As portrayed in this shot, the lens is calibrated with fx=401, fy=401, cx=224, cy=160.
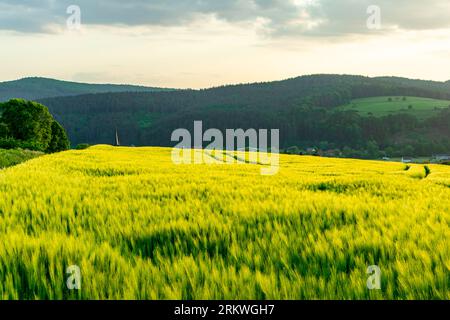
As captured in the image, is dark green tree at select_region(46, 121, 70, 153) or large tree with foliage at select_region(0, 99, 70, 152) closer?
large tree with foliage at select_region(0, 99, 70, 152)

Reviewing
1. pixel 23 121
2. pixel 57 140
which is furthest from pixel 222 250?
pixel 57 140

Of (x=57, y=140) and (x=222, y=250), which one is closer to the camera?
(x=222, y=250)

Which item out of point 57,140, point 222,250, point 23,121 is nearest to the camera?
point 222,250

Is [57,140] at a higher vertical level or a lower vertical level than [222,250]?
lower

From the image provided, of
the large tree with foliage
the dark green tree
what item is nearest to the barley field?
the large tree with foliage

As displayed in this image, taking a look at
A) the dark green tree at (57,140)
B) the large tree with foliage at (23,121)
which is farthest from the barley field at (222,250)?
the dark green tree at (57,140)

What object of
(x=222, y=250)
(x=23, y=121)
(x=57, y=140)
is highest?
(x=23, y=121)

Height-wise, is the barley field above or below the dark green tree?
above

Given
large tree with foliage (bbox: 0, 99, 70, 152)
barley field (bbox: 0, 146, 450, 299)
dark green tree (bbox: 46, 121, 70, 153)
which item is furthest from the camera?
dark green tree (bbox: 46, 121, 70, 153)

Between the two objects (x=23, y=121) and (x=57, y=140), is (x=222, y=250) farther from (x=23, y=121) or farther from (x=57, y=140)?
(x=57, y=140)

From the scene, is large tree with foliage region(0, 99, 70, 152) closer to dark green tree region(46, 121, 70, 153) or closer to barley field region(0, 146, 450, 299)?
dark green tree region(46, 121, 70, 153)

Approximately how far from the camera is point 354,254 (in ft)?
12.1

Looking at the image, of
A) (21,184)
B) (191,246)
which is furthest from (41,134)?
(191,246)
